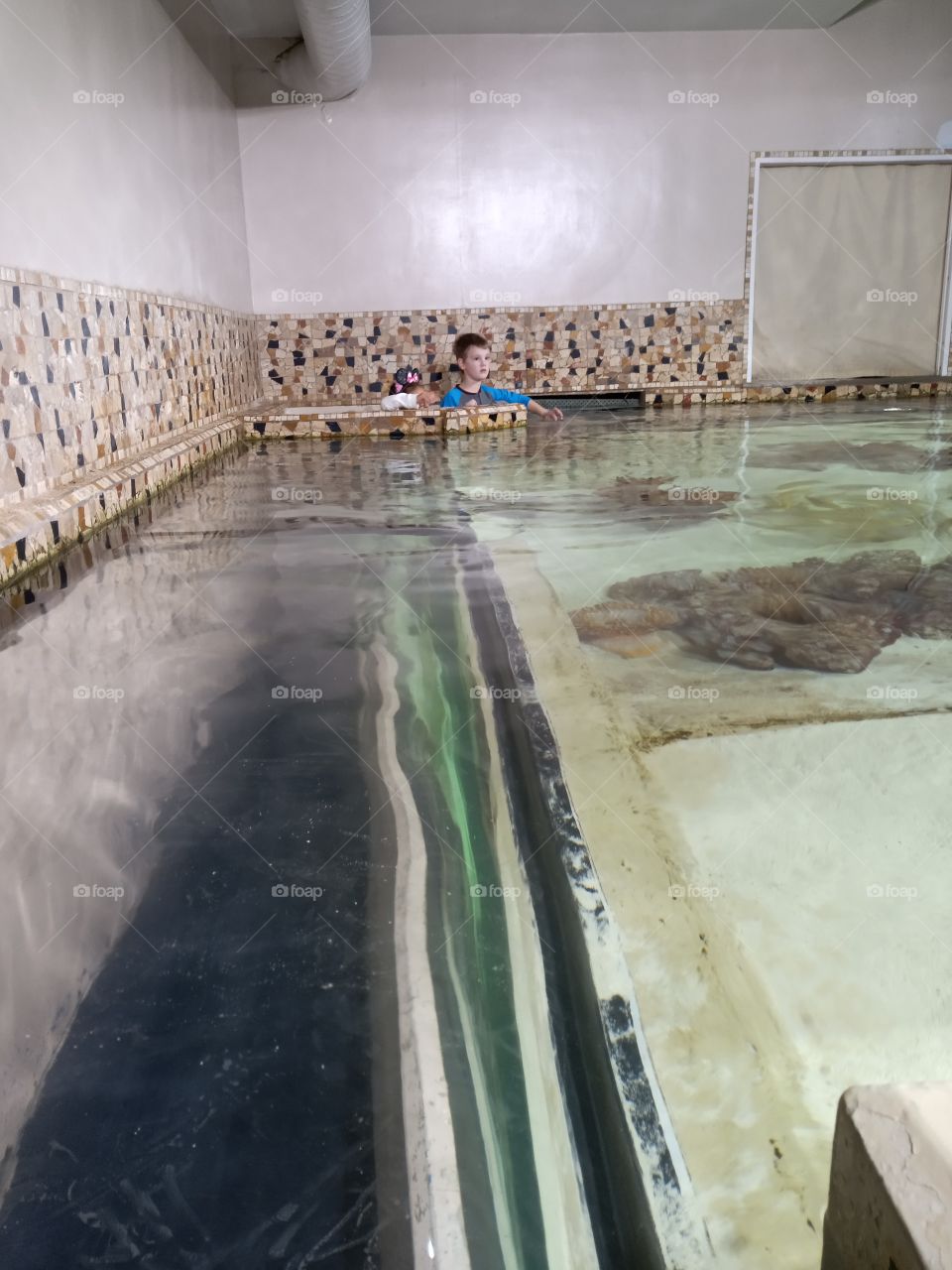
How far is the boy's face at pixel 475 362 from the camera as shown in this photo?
23.3 feet

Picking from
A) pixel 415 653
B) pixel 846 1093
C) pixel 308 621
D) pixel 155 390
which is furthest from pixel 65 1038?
pixel 155 390

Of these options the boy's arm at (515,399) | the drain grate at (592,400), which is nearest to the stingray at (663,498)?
the boy's arm at (515,399)

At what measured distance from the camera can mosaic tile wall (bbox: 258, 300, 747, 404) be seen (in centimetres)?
897

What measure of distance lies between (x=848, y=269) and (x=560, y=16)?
3.54m

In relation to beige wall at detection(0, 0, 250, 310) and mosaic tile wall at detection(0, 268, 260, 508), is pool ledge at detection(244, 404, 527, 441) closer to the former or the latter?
mosaic tile wall at detection(0, 268, 260, 508)

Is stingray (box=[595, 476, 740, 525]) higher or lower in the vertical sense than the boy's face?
lower

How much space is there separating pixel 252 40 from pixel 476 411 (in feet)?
13.2

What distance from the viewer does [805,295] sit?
368 inches

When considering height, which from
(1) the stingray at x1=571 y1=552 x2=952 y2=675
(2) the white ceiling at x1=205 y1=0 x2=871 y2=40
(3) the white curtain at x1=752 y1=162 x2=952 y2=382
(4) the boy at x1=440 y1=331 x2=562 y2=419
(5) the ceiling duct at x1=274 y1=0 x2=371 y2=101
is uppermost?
(2) the white ceiling at x1=205 y1=0 x2=871 y2=40

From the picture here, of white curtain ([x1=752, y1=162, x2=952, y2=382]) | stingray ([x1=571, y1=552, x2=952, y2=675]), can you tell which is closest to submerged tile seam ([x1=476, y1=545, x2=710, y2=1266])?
stingray ([x1=571, y1=552, x2=952, y2=675])

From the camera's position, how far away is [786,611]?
2377 millimetres

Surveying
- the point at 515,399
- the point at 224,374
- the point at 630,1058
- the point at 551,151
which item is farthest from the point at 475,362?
the point at 630,1058

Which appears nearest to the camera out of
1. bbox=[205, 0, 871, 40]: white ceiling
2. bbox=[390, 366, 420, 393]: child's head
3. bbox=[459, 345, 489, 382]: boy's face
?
Result: bbox=[459, 345, 489, 382]: boy's face

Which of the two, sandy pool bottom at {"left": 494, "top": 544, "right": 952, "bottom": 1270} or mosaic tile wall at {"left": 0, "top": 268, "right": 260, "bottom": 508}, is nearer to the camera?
sandy pool bottom at {"left": 494, "top": 544, "right": 952, "bottom": 1270}
